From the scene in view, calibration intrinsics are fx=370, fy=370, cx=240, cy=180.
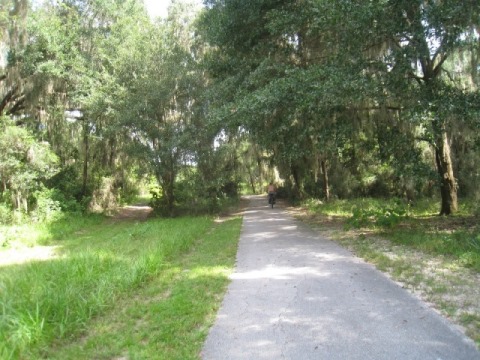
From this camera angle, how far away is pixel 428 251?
7262 millimetres

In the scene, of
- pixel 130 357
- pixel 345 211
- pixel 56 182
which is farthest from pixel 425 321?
pixel 56 182

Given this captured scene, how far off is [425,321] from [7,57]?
1795 centimetres

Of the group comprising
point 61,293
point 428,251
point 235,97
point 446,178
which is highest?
point 235,97

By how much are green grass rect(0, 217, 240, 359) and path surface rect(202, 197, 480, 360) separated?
0.37 metres

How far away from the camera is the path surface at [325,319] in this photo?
3.46 m

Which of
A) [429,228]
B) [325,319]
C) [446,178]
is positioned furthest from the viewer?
[446,178]

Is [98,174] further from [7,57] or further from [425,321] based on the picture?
[425,321]

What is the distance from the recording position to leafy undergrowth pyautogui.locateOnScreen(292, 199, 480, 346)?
15.2 feet

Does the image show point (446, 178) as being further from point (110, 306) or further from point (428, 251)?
point (110, 306)

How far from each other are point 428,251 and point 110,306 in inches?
233

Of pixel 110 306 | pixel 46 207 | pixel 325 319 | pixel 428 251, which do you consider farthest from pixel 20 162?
pixel 428 251

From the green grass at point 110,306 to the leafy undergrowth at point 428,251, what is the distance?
9.19ft

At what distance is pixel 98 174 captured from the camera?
68.5ft

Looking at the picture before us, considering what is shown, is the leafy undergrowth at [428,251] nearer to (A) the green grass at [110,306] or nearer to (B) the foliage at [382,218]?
(B) the foliage at [382,218]
